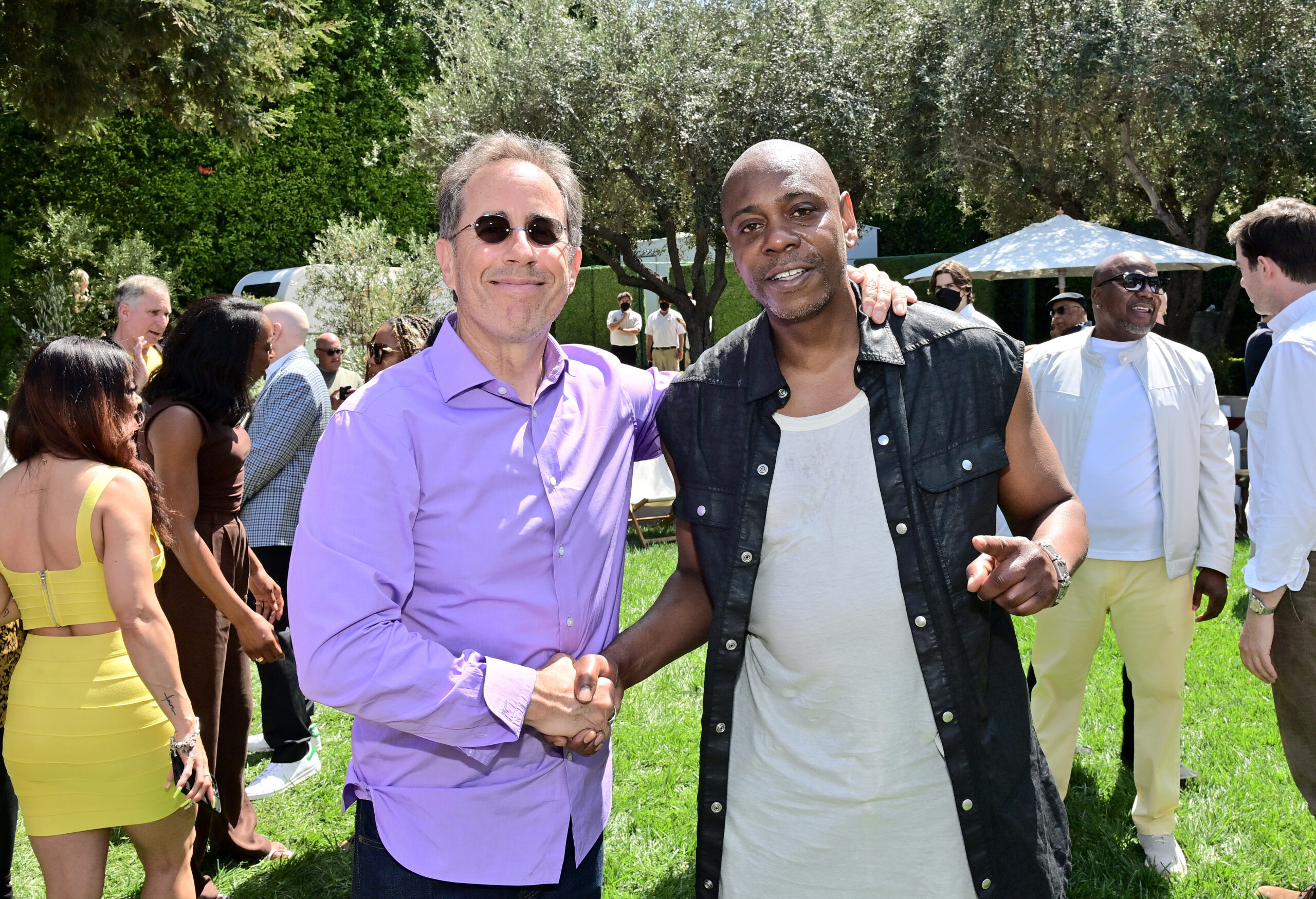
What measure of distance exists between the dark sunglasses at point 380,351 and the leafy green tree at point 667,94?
1168 cm

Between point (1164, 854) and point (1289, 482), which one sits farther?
point (1164, 854)

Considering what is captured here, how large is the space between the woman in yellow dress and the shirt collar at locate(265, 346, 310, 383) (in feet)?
6.69

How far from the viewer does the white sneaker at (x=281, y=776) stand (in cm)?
501

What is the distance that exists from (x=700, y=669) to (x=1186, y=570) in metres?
2.97

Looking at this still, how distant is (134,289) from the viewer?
6.22 m

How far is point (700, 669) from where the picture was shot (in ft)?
20.7

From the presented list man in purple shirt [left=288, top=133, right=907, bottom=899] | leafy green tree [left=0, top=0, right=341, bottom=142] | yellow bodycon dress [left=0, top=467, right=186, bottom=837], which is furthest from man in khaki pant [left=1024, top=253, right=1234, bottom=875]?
leafy green tree [left=0, top=0, right=341, bottom=142]

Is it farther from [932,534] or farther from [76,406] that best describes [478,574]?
[76,406]

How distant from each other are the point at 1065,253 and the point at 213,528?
38.0ft

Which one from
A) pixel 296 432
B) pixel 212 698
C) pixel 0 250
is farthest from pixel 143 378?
pixel 0 250

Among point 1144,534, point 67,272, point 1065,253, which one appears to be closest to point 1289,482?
point 1144,534

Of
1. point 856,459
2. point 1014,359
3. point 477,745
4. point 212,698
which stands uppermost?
point 1014,359

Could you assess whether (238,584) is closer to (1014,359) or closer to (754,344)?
(754,344)

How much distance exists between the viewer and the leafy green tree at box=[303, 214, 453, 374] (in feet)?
47.8
